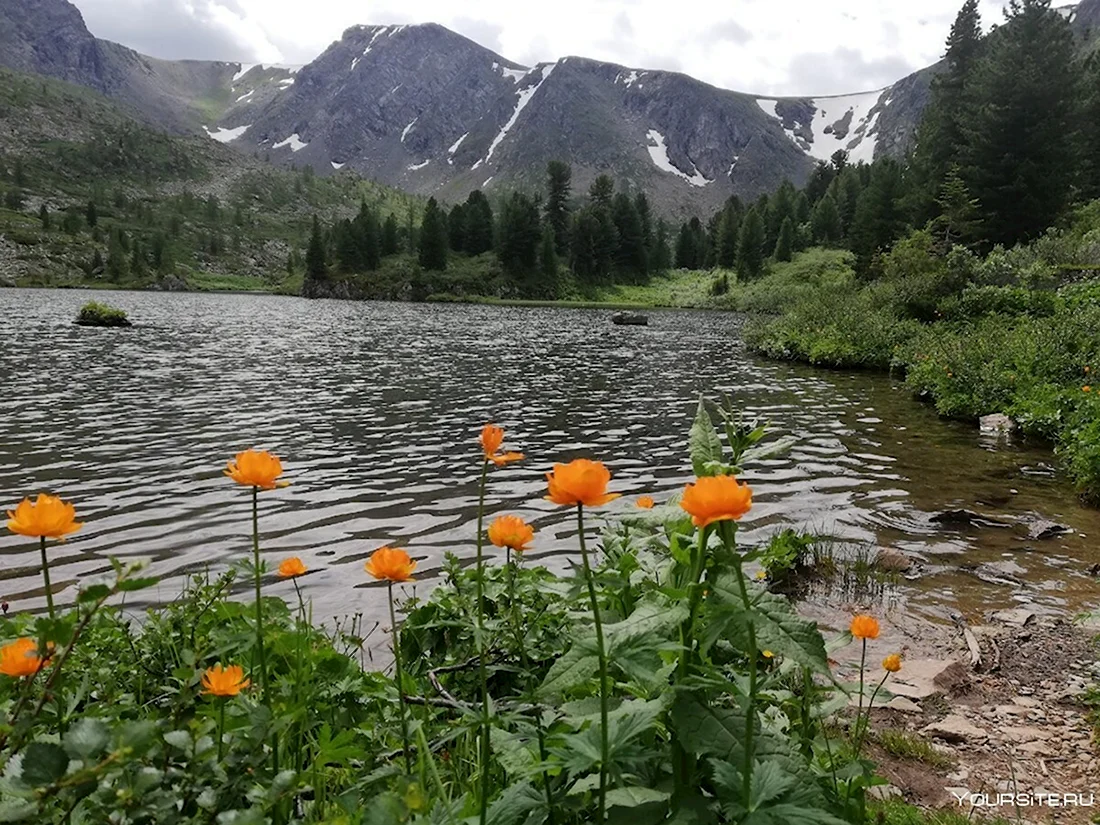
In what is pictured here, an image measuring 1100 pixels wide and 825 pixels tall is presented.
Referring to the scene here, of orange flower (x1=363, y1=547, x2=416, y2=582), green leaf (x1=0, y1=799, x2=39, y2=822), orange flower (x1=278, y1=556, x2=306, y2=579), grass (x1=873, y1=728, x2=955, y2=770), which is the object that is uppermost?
orange flower (x1=363, y1=547, x2=416, y2=582)

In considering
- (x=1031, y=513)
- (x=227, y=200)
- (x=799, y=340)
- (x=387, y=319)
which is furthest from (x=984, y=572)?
(x=227, y=200)

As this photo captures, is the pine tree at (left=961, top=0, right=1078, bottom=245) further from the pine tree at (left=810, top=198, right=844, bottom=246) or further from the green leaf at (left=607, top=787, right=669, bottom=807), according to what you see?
the pine tree at (left=810, top=198, right=844, bottom=246)

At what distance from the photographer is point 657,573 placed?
3.04 meters

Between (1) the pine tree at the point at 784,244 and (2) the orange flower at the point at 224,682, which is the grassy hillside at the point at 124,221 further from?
(2) the orange flower at the point at 224,682

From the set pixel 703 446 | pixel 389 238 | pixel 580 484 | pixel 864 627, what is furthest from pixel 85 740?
pixel 389 238

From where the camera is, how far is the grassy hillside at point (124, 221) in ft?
375

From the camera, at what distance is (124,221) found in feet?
508

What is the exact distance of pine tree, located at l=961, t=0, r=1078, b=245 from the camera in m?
40.7

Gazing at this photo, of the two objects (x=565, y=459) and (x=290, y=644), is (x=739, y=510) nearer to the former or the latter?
(x=290, y=644)

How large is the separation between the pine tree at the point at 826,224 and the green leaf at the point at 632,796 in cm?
11033

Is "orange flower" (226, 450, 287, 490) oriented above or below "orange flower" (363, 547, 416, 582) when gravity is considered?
above

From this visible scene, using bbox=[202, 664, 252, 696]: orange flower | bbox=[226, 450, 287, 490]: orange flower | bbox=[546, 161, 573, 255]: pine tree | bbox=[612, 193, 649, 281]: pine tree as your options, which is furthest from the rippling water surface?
bbox=[546, 161, 573, 255]: pine tree

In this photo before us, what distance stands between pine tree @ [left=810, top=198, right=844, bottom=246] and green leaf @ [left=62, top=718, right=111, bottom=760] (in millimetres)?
111151

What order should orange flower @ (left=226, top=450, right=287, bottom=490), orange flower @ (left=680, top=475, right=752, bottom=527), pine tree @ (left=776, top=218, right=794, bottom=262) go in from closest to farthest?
orange flower @ (left=680, top=475, right=752, bottom=527), orange flower @ (left=226, top=450, right=287, bottom=490), pine tree @ (left=776, top=218, right=794, bottom=262)
